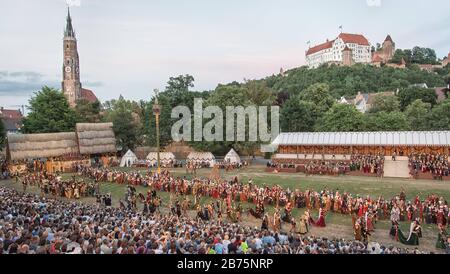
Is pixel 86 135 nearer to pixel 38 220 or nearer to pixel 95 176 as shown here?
pixel 95 176

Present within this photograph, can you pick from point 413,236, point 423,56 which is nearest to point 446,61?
point 423,56

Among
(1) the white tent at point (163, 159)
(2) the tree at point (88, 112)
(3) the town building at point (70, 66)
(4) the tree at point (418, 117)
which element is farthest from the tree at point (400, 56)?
(1) the white tent at point (163, 159)

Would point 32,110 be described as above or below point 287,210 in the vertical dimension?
above

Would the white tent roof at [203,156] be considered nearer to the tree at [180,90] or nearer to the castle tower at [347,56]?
the tree at [180,90]

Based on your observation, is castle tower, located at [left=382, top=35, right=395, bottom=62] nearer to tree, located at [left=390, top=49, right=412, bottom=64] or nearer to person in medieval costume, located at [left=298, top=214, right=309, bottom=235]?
tree, located at [left=390, top=49, right=412, bottom=64]

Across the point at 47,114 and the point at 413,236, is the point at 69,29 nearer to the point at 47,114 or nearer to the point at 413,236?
the point at 47,114

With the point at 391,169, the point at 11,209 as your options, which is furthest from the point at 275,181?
the point at 11,209

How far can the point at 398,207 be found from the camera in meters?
18.8

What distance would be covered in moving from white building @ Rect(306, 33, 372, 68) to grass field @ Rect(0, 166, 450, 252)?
110m

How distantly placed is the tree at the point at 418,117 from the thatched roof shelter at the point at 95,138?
38.8 m

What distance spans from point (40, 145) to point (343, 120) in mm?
34797

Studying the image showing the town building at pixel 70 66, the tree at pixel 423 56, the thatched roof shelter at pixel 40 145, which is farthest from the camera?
the tree at pixel 423 56

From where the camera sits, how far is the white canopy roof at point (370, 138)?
33.1 metres

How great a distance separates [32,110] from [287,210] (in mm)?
41663
